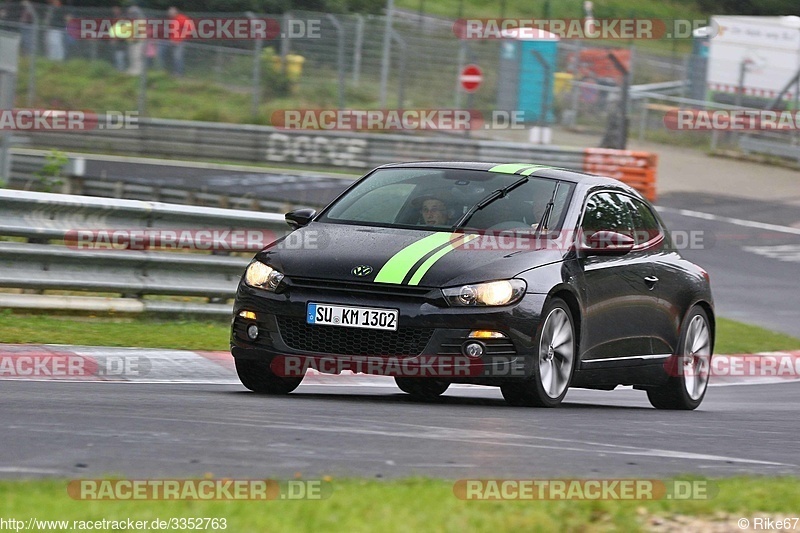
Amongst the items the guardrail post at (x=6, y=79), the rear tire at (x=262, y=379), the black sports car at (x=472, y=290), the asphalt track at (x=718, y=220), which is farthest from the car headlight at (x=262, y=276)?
the guardrail post at (x=6, y=79)

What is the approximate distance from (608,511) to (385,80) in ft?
90.9

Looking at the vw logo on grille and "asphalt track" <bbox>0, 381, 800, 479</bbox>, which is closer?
"asphalt track" <bbox>0, 381, 800, 479</bbox>

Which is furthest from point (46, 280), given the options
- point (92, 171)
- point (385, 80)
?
point (385, 80)

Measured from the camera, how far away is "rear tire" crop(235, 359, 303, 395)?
8.54 meters

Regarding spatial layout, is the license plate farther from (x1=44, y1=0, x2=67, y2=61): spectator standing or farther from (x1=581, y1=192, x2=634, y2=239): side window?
(x1=44, y1=0, x2=67, y2=61): spectator standing

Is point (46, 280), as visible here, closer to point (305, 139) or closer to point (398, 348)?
point (398, 348)

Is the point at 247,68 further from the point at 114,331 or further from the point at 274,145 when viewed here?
the point at 114,331

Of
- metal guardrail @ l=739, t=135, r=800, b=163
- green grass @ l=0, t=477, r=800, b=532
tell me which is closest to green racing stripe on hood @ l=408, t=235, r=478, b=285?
green grass @ l=0, t=477, r=800, b=532

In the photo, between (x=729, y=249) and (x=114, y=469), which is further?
(x=729, y=249)

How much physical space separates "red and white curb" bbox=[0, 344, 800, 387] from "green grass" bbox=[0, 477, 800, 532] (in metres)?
4.45

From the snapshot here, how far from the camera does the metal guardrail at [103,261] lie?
11508mm

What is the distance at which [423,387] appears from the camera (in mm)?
9359

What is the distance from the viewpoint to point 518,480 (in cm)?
543

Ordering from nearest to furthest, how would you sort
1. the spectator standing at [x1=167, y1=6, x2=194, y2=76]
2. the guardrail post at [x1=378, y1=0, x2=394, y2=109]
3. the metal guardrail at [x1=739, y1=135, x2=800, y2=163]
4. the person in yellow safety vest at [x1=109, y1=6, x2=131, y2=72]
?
1. the guardrail post at [x1=378, y1=0, x2=394, y2=109]
2. the spectator standing at [x1=167, y1=6, x2=194, y2=76]
3. the person in yellow safety vest at [x1=109, y1=6, x2=131, y2=72]
4. the metal guardrail at [x1=739, y1=135, x2=800, y2=163]
